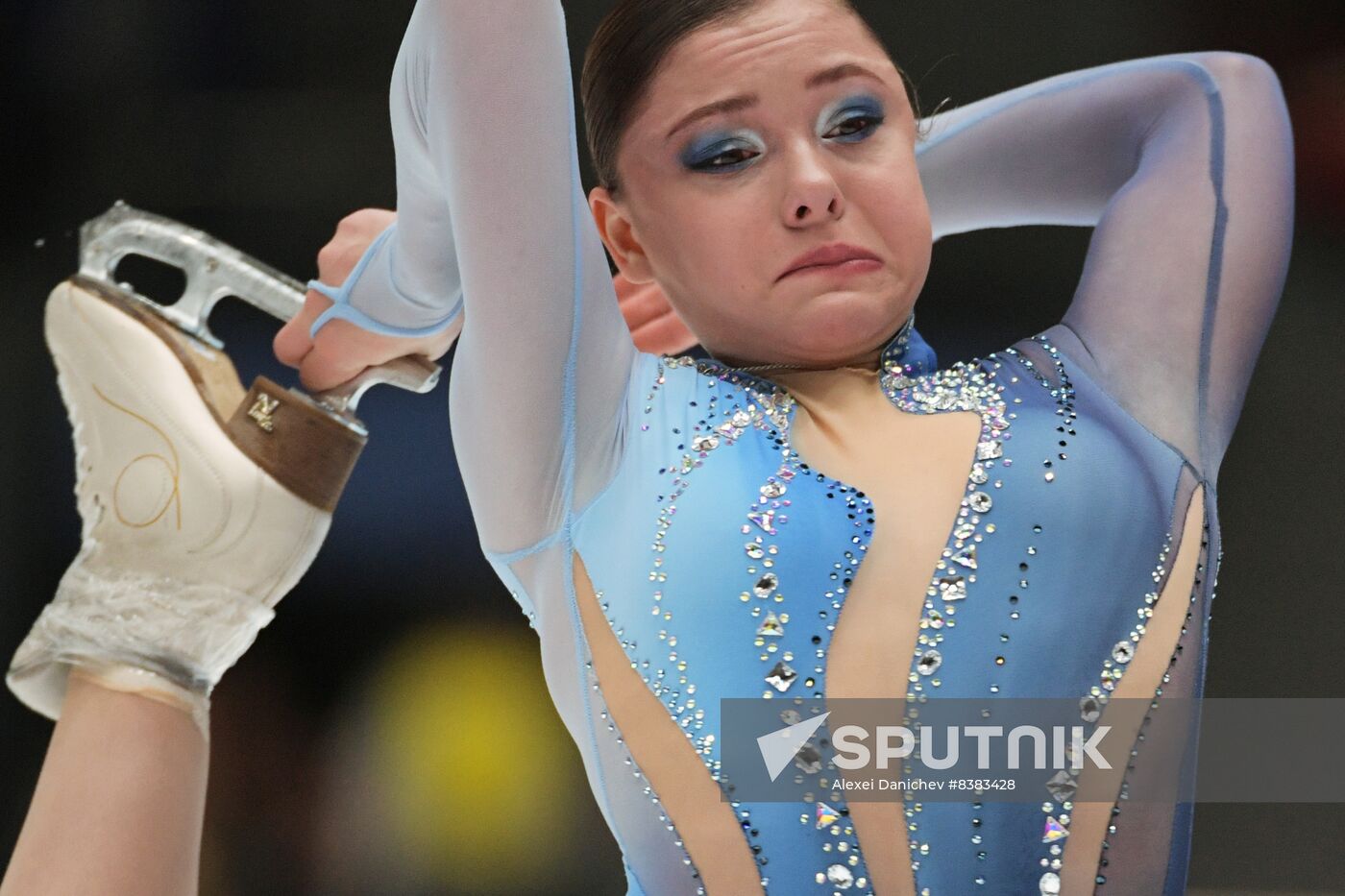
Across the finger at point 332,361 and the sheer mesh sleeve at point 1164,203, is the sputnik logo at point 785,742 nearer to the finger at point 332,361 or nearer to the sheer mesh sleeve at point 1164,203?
the sheer mesh sleeve at point 1164,203

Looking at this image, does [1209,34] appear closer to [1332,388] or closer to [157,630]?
[1332,388]

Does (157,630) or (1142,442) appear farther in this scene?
(157,630)

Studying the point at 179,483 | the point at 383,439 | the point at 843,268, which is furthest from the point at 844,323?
the point at 383,439

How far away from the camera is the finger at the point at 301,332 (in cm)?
136

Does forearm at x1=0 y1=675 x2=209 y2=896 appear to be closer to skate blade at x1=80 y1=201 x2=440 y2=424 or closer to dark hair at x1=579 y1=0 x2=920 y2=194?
skate blade at x1=80 y1=201 x2=440 y2=424

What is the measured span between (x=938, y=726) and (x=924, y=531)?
13 cm

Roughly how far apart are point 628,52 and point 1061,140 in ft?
1.30

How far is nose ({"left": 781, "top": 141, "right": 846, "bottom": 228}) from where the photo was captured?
105cm

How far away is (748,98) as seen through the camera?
107 centimetres

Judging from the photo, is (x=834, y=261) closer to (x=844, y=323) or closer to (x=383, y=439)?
(x=844, y=323)

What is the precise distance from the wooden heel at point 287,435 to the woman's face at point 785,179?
16.2 inches

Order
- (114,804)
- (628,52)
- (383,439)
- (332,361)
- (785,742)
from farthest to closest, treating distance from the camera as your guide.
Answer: (383,439)
(332,361)
(114,804)
(628,52)
(785,742)

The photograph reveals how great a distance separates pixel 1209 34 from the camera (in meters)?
Result: 1.92

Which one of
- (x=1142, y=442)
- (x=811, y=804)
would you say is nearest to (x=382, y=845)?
(x=811, y=804)
